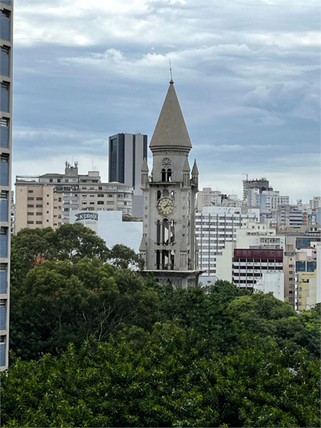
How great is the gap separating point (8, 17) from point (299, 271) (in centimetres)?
11874

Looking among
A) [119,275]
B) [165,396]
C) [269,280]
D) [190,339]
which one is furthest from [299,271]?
[165,396]

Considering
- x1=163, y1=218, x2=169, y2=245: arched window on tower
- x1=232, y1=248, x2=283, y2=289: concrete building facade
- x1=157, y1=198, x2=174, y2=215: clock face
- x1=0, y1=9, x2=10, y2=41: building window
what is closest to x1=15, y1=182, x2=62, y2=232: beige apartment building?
x1=232, y1=248, x2=283, y2=289: concrete building facade

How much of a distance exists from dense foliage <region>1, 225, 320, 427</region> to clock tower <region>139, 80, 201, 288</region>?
20091 millimetres

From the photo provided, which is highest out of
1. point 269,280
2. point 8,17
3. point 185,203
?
point 8,17

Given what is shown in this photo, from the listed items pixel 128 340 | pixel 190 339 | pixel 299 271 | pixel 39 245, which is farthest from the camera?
pixel 299 271

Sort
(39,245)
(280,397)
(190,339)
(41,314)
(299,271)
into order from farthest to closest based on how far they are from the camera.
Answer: (299,271)
(39,245)
(41,314)
(190,339)
(280,397)

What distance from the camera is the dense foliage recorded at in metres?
37.3

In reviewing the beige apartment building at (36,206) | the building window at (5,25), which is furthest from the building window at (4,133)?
the beige apartment building at (36,206)

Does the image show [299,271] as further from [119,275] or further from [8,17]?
[8,17]

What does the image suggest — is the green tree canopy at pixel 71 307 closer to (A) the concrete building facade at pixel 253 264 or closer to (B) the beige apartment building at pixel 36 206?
(A) the concrete building facade at pixel 253 264

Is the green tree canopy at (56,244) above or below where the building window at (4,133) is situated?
below

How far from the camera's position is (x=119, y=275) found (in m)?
60.7

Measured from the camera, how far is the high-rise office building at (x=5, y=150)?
39.2 metres

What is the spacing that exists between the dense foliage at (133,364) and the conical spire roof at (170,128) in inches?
909
